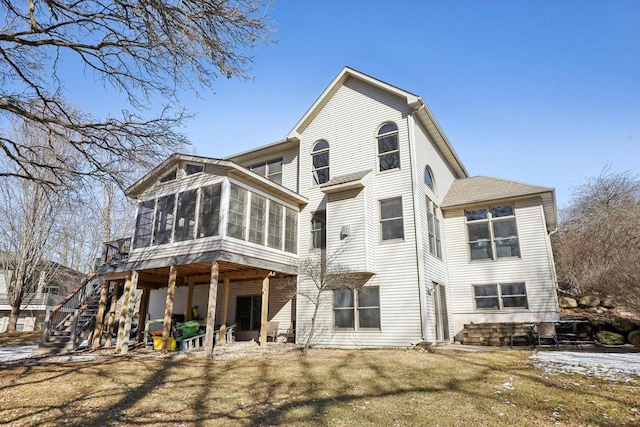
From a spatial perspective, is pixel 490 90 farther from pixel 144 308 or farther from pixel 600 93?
pixel 144 308

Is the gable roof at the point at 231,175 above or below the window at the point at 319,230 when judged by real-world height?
above

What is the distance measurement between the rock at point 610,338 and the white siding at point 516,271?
1.37m

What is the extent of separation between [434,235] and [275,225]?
6.23 meters

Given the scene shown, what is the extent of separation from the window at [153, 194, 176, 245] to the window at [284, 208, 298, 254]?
4.16m

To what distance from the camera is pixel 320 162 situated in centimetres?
1543

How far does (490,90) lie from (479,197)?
4376 mm

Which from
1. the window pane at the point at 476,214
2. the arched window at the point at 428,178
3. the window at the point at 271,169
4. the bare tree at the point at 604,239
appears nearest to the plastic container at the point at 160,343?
the window at the point at 271,169

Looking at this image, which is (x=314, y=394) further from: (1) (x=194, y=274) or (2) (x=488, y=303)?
(2) (x=488, y=303)

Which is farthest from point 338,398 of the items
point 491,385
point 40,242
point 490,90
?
point 40,242

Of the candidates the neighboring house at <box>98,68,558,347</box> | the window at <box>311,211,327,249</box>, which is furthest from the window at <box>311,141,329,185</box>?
the window at <box>311,211,327,249</box>

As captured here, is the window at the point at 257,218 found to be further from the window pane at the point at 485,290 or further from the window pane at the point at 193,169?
the window pane at the point at 485,290

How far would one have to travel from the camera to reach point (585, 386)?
6398 mm

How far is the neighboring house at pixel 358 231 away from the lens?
39.6 feet

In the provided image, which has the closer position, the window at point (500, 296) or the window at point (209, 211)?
the window at point (209, 211)
